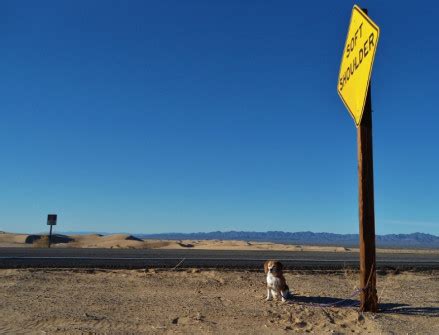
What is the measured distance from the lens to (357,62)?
29.6ft

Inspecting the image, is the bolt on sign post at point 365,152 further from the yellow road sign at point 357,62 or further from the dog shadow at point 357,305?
the dog shadow at point 357,305

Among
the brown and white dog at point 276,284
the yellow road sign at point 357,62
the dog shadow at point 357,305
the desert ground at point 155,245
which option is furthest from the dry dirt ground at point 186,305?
the desert ground at point 155,245

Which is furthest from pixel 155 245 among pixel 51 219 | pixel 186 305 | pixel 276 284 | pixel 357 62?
pixel 357 62

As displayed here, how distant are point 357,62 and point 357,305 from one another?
441cm

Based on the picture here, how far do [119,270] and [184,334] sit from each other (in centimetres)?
591

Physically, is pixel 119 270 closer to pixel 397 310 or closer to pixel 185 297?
pixel 185 297

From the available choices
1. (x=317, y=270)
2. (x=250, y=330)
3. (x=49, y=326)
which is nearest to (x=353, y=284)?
(x=317, y=270)

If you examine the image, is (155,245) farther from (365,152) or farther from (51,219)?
(365,152)

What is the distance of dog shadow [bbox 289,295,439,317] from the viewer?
9.04 meters

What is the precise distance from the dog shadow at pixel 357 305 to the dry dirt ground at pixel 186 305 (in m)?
0.02

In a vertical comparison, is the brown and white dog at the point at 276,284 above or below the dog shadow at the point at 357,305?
above

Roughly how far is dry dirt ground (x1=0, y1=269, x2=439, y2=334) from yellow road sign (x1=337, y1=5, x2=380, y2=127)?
11.2 ft

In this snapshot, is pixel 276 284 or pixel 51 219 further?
pixel 51 219

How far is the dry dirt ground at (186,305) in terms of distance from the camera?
25.1 ft
